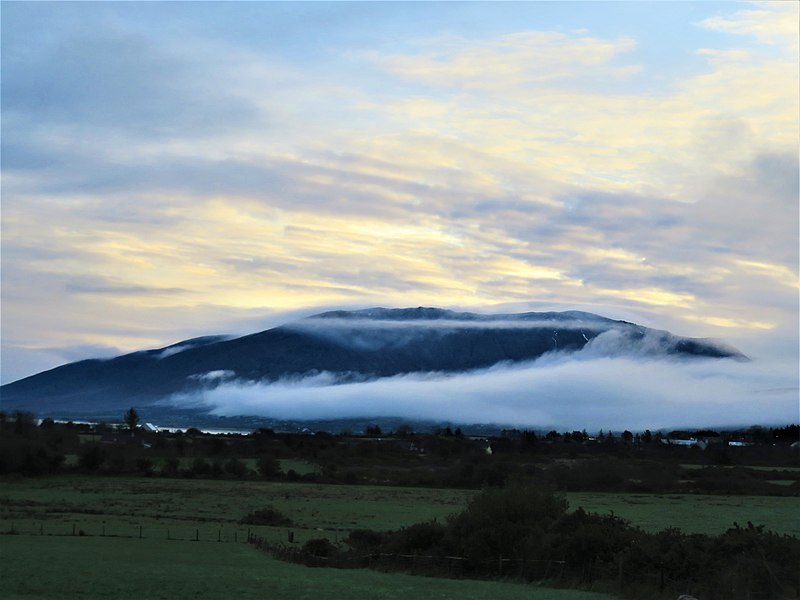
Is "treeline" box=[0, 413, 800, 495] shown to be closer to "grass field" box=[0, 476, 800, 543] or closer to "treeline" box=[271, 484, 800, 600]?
"grass field" box=[0, 476, 800, 543]

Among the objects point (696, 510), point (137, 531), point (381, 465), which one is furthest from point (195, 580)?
point (381, 465)

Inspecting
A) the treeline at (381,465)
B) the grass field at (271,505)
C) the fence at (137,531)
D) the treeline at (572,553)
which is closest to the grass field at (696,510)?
the grass field at (271,505)

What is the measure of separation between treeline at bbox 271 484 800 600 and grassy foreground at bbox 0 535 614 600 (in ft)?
8.68

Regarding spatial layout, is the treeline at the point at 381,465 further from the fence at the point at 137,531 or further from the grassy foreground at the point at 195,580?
the grassy foreground at the point at 195,580

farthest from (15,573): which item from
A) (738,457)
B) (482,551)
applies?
(738,457)

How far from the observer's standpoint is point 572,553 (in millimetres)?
42094

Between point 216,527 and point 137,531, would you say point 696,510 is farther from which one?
point 137,531

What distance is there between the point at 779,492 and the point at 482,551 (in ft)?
238

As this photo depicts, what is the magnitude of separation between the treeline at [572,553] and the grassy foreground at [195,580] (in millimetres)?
2646

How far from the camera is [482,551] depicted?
44.8 metres

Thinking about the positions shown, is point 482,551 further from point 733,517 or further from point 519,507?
point 733,517

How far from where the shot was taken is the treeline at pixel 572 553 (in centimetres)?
3588

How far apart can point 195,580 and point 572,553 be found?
16.3m

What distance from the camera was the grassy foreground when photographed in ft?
110
